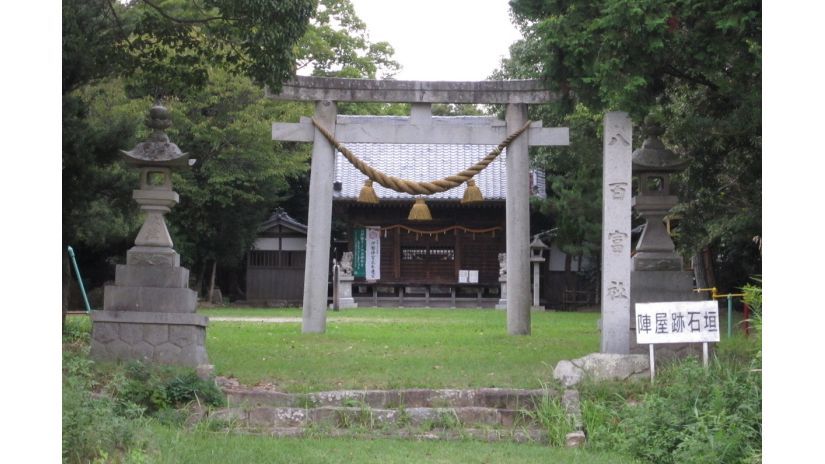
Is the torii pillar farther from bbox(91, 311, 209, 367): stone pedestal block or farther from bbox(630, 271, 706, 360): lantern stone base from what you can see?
bbox(91, 311, 209, 367): stone pedestal block

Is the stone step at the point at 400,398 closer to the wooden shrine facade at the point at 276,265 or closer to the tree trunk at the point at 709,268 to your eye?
the tree trunk at the point at 709,268

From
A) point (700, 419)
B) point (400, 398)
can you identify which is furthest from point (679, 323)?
point (400, 398)

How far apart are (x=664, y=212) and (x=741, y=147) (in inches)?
126

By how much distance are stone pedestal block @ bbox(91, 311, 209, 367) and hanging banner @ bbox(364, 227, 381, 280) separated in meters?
23.6

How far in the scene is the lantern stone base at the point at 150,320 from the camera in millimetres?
11484

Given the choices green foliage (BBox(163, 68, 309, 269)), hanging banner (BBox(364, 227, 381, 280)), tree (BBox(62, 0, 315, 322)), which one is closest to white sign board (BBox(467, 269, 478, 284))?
hanging banner (BBox(364, 227, 381, 280))

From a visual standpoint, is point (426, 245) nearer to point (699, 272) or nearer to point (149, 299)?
point (699, 272)

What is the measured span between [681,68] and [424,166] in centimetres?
2398

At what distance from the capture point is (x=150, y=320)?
11508 mm

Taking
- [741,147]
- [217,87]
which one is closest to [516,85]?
[741,147]

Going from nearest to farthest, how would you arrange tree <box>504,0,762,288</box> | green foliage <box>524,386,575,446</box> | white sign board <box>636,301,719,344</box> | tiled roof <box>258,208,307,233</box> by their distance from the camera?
green foliage <box>524,386,575,446</box>
tree <box>504,0,762,288</box>
white sign board <box>636,301,719,344</box>
tiled roof <box>258,208,307,233</box>

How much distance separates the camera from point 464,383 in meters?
10.6

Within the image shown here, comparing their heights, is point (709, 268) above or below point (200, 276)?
above

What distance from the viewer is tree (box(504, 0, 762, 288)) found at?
404 inches
